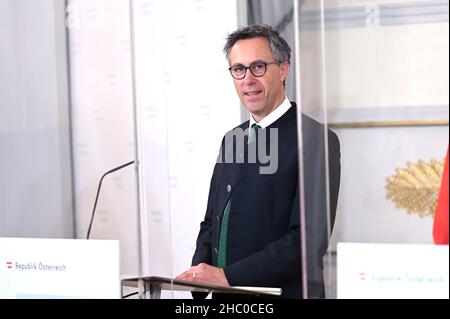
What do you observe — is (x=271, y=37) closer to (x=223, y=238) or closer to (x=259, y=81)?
(x=259, y=81)

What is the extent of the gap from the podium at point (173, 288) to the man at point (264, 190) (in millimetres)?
78

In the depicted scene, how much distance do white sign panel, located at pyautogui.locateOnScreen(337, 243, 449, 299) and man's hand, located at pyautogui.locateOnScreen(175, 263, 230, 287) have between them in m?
0.40

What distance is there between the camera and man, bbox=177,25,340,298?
2541mm

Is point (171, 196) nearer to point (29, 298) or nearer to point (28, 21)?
point (29, 298)

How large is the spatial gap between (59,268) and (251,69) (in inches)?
33.7

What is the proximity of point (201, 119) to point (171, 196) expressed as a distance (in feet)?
0.90

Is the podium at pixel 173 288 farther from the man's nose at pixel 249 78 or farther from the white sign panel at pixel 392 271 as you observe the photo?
the man's nose at pixel 249 78

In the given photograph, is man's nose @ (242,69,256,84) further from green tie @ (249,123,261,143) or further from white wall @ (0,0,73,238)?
white wall @ (0,0,73,238)

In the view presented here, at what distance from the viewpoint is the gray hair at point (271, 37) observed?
2596mm

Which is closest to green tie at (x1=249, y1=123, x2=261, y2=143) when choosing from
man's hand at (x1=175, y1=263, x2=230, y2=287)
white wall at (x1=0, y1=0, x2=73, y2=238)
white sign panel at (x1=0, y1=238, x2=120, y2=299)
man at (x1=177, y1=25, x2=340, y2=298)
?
man at (x1=177, y1=25, x2=340, y2=298)

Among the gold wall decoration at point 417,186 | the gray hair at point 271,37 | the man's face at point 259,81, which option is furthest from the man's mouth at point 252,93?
the gold wall decoration at point 417,186
